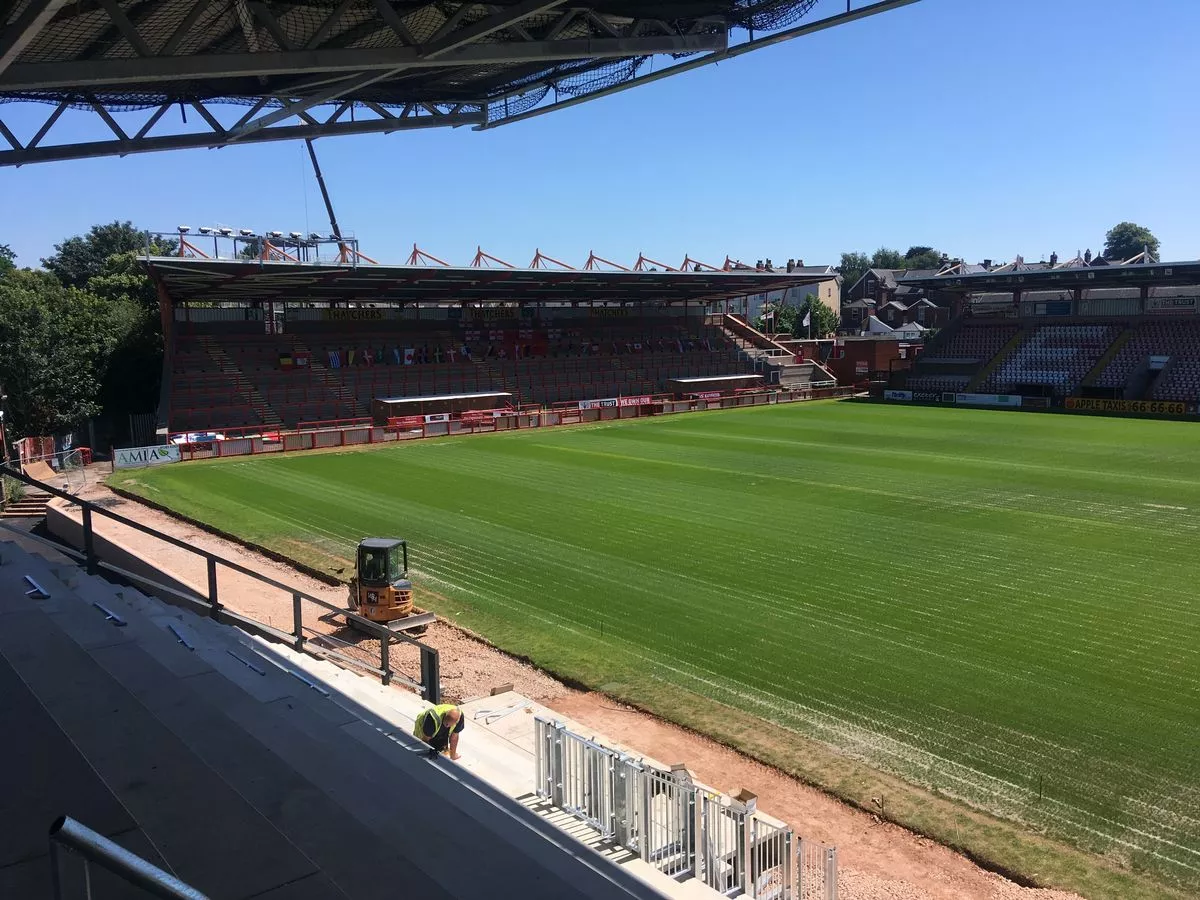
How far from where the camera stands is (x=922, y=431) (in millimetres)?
38000

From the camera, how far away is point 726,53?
10.9m

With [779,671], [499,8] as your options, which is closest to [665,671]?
[779,671]

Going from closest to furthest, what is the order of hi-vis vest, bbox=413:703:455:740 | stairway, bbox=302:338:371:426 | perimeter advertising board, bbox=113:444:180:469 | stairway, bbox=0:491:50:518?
1. hi-vis vest, bbox=413:703:455:740
2. stairway, bbox=0:491:50:518
3. perimeter advertising board, bbox=113:444:180:469
4. stairway, bbox=302:338:371:426

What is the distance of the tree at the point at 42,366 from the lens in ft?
105

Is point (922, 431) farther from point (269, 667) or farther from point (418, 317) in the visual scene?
point (269, 667)

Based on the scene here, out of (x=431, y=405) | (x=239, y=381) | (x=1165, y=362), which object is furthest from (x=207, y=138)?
(x=1165, y=362)

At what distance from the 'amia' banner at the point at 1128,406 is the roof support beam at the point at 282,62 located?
144 feet

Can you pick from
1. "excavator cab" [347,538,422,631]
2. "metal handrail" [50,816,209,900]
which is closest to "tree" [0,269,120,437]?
"excavator cab" [347,538,422,631]

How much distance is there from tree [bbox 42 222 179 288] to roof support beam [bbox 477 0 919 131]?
89.8m

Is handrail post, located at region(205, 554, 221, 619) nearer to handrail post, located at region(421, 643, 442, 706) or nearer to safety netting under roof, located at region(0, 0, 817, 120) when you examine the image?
handrail post, located at region(421, 643, 442, 706)

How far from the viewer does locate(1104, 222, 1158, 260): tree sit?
16075cm

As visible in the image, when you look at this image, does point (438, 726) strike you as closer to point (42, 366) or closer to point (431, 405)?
point (42, 366)

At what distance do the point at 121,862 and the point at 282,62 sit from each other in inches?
294

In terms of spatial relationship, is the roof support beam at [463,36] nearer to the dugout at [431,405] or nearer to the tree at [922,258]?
the dugout at [431,405]
